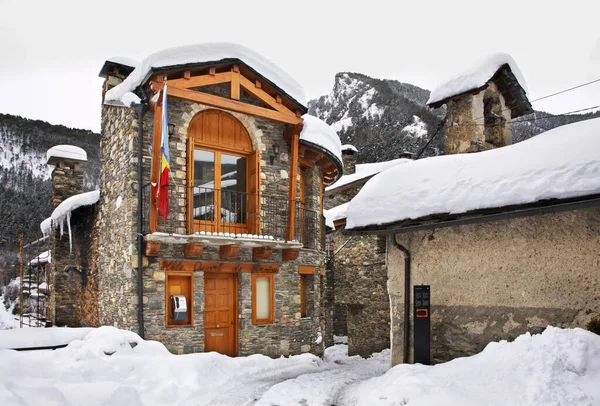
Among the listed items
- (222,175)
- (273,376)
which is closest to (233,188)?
(222,175)

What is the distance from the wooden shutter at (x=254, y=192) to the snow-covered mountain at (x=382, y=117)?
19021 millimetres

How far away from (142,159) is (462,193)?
22.6 ft

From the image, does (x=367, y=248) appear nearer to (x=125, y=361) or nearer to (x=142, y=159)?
(x=142, y=159)

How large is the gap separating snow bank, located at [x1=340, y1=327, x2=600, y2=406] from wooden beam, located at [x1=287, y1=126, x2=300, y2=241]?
6.23 meters

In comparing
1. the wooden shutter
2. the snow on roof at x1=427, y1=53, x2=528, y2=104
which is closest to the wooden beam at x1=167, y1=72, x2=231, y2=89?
the wooden shutter

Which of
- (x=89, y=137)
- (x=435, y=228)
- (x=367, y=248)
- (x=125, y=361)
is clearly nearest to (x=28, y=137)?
(x=89, y=137)

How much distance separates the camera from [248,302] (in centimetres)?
1142

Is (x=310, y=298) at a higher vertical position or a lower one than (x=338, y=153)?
lower

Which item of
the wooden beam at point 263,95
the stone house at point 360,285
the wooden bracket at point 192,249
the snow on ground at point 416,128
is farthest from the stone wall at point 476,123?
the snow on ground at point 416,128

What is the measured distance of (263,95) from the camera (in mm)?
11859

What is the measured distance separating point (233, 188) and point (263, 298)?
105 inches

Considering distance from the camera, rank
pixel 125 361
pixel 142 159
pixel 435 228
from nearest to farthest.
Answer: pixel 435 228 < pixel 125 361 < pixel 142 159

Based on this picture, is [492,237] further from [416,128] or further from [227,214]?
[416,128]

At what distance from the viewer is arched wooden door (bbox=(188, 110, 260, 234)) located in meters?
11.0
